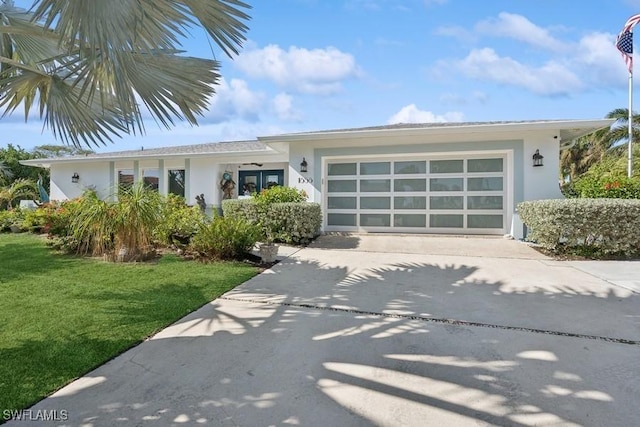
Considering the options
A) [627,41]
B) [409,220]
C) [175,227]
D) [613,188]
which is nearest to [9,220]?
[175,227]

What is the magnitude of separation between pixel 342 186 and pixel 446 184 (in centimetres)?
295

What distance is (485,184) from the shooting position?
31.2ft

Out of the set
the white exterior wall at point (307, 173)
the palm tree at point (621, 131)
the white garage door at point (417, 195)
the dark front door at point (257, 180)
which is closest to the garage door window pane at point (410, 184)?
the white garage door at point (417, 195)

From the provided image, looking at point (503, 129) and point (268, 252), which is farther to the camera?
point (503, 129)

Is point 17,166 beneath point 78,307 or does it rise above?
above

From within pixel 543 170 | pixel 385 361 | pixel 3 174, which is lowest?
pixel 385 361

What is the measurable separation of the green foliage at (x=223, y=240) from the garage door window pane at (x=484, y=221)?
6079mm

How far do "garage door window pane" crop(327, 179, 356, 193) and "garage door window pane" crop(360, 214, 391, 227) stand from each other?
0.86 metres

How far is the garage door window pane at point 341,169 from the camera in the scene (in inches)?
410

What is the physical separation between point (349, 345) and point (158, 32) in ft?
12.6

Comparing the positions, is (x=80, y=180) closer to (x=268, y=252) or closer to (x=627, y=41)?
(x=268, y=252)

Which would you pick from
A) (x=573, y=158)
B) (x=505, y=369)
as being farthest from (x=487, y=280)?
(x=573, y=158)

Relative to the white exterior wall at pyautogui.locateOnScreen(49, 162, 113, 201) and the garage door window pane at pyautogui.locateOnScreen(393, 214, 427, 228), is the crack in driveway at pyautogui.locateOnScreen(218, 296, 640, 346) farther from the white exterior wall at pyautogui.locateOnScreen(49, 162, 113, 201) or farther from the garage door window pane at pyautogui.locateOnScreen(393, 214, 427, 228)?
the white exterior wall at pyautogui.locateOnScreen(49, 162, 113, 201)

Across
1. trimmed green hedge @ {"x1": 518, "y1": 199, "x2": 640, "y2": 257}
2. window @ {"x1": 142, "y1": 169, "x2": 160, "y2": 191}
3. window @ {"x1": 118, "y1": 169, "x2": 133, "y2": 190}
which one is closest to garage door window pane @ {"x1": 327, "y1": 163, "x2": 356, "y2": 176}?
trimmed green hedge @ {"x1": 518, "y1": 199, "x2": 640, "y2": 257}
